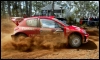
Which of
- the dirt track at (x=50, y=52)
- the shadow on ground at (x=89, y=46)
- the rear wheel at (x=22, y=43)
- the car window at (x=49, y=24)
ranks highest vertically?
the car window at (x=49, y=24)

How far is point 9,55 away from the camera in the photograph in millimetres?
8656

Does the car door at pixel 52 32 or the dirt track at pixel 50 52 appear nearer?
the dirt track at pixel 50 52

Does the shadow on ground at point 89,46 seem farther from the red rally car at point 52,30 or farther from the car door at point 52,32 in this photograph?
the car door at point 52,32

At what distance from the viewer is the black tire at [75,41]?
1030 centimetres

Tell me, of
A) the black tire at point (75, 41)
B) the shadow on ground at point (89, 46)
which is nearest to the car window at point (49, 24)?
Answer: the black tire at point (75, 41)

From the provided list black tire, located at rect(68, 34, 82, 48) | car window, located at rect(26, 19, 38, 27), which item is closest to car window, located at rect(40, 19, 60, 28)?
car window, located at rect(26, 19, 38, 27)

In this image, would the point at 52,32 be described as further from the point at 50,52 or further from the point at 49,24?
the point at 50,52

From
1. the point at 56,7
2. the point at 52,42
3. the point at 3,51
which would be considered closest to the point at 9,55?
the point at 3,51

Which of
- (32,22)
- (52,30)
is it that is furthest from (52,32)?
(32,22)

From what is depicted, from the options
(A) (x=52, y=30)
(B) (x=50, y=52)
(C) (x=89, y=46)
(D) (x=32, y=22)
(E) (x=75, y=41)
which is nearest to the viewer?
(B) (x=50, y=52)

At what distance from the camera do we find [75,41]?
10328 millimetres

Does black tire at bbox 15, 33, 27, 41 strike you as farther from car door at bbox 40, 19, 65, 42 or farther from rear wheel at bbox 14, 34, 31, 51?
car door at bbox 40, 19, 65, 42

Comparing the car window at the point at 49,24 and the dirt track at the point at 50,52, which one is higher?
the car window at the point at 49,24

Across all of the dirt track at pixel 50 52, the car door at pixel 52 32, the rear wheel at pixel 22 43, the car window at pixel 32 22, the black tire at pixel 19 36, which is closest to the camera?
the dirt track at pixel 50 52
